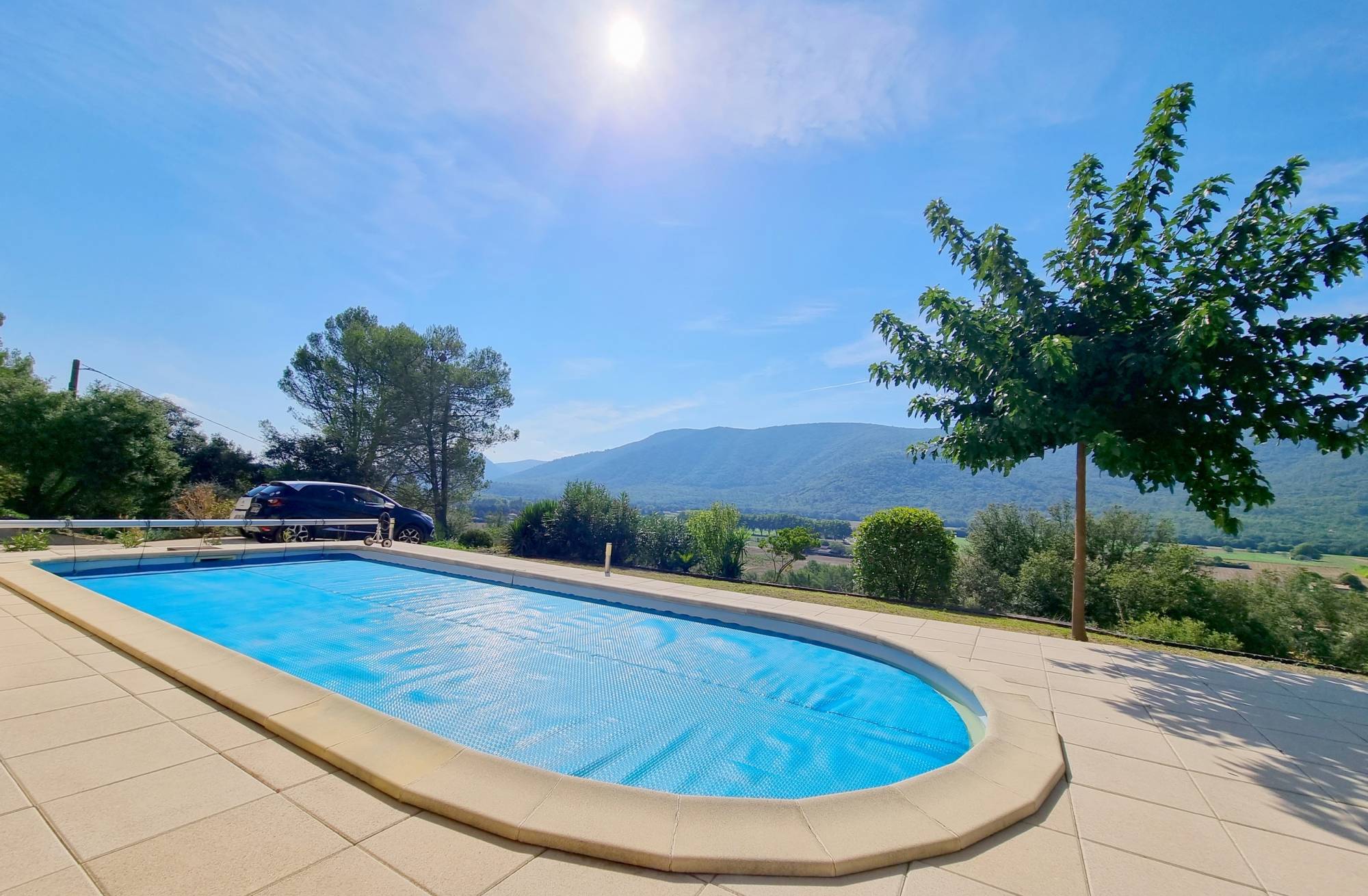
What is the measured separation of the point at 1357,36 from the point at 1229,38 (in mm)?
1170

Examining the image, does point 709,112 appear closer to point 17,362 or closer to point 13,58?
point 13,58

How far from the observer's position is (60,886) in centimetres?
161

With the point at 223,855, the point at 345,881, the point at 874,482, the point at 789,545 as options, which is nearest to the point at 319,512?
the point at 789,545

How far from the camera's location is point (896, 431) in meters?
122

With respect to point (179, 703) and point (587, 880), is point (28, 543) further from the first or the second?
point (587, 880)

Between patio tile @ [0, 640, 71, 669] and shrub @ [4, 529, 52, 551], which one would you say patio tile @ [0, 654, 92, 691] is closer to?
patio tile @ [0, 640, 71, 669]

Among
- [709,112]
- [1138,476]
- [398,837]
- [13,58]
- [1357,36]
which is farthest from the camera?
[709,112]

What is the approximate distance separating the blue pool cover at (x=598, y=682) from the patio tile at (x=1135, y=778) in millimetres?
932

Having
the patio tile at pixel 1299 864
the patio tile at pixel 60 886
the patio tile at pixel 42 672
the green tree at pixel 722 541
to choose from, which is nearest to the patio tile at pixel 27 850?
the patio tile at pixel 60 886

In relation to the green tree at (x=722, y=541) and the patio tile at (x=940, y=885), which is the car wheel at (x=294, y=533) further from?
the patio tile at (x=940, y=885)

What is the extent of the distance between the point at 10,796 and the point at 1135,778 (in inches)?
200

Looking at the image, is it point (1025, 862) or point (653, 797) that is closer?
point (1025, 862)

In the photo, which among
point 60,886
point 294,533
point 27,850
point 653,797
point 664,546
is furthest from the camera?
point 664,546

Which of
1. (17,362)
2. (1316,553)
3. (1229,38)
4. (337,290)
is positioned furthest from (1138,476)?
(1316,553)
